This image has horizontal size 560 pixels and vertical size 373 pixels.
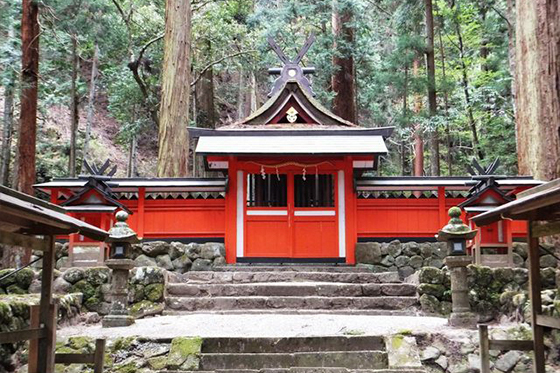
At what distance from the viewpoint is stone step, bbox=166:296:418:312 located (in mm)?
9484

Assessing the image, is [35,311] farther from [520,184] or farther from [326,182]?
[520,184]

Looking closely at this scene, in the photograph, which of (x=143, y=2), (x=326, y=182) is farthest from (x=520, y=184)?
(x=143, y=2)

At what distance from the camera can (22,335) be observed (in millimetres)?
4441

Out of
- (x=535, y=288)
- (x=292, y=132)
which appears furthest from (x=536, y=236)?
(x=292, y=132)

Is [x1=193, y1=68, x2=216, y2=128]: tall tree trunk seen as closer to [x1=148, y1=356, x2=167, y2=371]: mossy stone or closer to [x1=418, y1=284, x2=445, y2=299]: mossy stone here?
[x1=418, y1=284, x2=445, y2=299]: mossy stone

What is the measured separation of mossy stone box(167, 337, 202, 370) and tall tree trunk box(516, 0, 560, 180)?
23.3 feet

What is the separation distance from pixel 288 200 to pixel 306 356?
21.2 ft

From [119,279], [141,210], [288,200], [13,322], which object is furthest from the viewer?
[141,210]

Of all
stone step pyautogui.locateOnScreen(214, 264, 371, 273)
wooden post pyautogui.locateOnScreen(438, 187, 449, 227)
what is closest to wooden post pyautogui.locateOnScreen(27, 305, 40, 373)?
stone step pyautogui.locateOnScreen(214, 264, 371, 273)

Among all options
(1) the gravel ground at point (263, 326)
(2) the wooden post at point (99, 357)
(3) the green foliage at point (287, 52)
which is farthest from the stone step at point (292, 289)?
(3) the green foliage at point (287, 52)

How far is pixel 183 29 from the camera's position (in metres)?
14.8

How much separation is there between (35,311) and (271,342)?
304 centimetres

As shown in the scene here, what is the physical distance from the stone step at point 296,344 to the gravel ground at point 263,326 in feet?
0.57

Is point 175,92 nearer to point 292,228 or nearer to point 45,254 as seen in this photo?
point 292,228
